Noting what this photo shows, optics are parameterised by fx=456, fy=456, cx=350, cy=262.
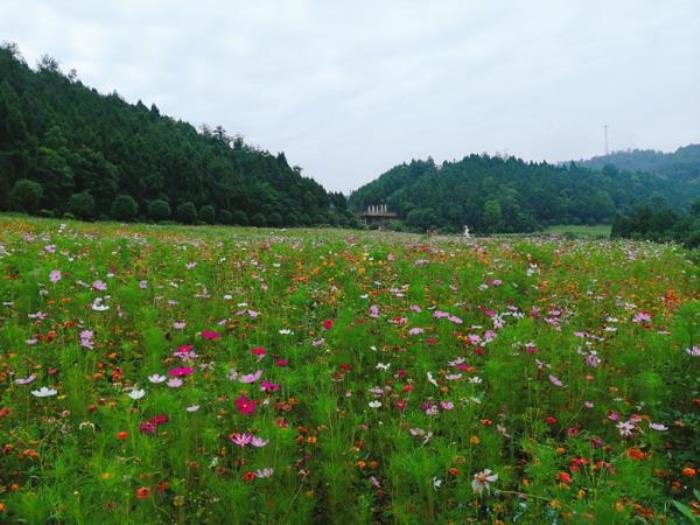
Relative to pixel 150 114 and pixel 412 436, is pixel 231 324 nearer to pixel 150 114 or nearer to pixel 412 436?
pixel 412 436

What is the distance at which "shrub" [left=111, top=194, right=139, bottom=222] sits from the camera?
128 ft

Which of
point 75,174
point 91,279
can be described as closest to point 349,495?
point 91,279

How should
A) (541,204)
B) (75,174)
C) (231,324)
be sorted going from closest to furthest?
(231,324) < (75,174) < (541,204)

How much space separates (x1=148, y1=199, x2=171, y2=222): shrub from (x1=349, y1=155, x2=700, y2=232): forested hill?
61100mm

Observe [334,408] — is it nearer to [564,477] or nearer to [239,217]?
[564,477]

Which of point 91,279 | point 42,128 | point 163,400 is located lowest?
point 163,400

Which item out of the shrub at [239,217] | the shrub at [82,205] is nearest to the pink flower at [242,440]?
the shrub at [82,205]

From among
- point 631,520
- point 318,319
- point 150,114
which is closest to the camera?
point 631,520

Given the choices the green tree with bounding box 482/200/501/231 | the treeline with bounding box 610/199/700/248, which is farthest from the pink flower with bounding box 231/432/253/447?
the green tree with bounding box 482/200/501/231

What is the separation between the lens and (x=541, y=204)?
339 ft

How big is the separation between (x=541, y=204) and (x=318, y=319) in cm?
10893

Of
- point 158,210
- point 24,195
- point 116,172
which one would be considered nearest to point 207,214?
point 158,210

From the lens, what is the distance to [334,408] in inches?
103

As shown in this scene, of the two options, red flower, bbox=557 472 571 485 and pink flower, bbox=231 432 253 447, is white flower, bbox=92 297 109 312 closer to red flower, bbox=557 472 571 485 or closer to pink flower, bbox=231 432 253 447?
pink flower, bbox=231 432 253 447
